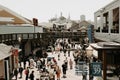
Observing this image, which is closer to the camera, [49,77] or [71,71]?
[49,77]

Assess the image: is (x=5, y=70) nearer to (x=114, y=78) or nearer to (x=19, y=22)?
(x=114, y=78)

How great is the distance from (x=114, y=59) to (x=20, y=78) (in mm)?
7673

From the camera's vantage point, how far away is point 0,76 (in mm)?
18531

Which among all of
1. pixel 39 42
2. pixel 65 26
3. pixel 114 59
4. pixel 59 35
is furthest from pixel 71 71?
pixel 65 26

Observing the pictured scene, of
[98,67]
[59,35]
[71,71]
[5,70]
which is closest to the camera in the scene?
[98,67]

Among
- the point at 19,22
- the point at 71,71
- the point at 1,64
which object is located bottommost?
the point at 71,71

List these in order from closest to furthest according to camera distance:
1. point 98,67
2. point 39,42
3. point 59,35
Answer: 1. point 98,67
2. point 39,42
3. point 59,35

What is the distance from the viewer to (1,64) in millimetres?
19344

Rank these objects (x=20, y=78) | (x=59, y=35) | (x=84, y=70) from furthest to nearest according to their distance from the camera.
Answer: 1. (x=59, y=35)
2. (x=20, y=78)
3. (x=84, y=70)

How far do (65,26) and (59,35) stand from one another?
127 feet

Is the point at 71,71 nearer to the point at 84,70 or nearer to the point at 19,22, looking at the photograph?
the point at 84,70

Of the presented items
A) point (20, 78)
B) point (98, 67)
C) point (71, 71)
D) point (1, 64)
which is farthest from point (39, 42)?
point (98, 67)

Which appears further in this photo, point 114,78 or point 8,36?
point 8,36

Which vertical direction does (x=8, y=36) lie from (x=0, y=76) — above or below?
above
